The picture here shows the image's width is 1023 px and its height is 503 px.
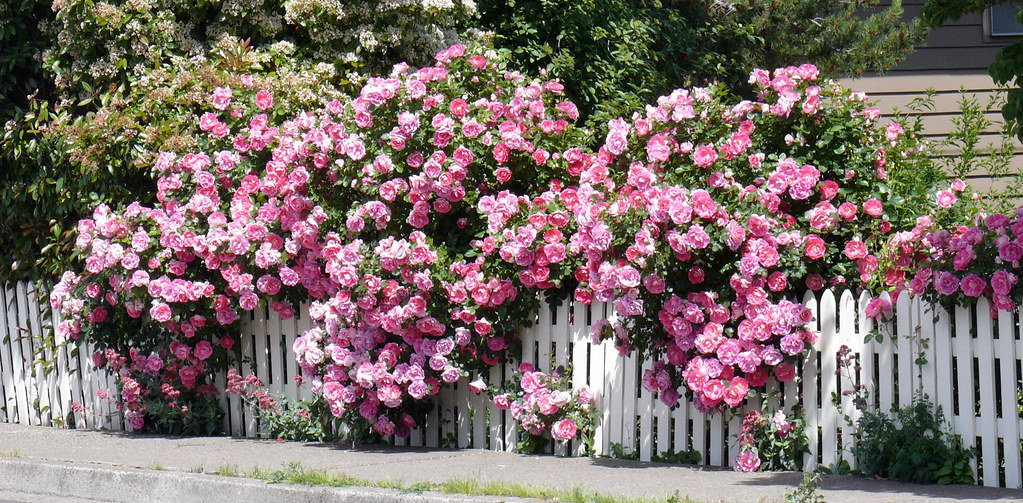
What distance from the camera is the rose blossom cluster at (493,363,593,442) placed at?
6410 millimetres

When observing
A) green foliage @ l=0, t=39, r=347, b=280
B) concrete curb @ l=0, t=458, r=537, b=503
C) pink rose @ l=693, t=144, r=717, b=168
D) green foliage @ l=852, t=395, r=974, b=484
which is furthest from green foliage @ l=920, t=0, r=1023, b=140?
green foliage @ l=0, t=39, r=347, b=280

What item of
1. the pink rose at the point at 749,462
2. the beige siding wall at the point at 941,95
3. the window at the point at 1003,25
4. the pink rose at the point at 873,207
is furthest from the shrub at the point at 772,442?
the window at the point at 1003,25

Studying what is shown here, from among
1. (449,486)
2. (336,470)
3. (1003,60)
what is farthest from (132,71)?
(1003,60)

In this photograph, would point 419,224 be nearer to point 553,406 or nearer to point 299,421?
point 553,406

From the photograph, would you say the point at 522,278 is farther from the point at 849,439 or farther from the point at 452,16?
the point at 452,16

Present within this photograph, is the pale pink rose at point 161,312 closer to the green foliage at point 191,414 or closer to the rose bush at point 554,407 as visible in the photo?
the green foliage at point 191,414

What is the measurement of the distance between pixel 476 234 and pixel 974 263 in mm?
2812

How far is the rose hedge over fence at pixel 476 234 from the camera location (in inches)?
231

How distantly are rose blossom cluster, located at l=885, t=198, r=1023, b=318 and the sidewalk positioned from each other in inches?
34.7

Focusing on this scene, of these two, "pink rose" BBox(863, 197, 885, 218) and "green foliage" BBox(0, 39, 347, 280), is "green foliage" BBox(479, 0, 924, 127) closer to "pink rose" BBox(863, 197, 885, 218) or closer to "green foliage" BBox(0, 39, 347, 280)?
"green foliage" BBox(0, 39, 347, 280)

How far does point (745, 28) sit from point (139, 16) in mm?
6034

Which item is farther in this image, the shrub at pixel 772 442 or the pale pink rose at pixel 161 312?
the pale pink rose at pixel 161 312

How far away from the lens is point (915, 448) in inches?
211

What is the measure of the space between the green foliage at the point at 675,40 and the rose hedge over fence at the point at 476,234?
2.63m
